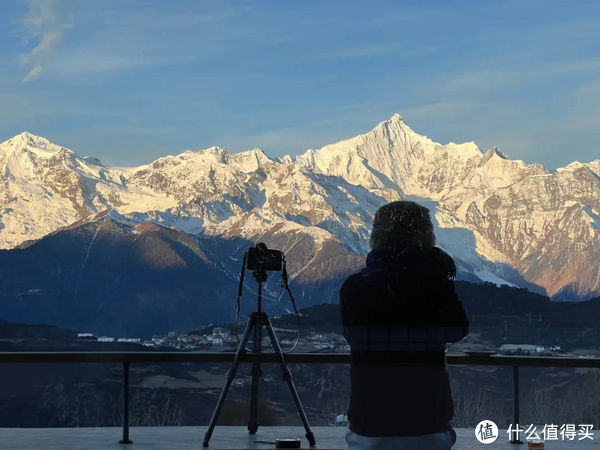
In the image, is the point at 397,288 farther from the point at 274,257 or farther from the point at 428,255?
the point at 274,257

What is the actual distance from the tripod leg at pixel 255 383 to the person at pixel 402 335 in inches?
186

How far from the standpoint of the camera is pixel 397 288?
16.9 ft

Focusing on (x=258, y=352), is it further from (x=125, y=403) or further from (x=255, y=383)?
(x=125, y=403)

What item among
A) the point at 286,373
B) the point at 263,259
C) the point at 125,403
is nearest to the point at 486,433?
the point at 286,373

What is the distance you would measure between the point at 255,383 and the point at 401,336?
5.51m

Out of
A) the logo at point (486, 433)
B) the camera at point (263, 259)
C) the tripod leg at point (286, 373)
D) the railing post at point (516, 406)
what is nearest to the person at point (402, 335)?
the tripod leg at point (286, 373)

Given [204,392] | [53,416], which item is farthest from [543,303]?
[204,392]

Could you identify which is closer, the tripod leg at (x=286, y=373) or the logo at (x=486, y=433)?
the tripod leg at (x=286, y=373)

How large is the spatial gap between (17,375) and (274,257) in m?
109

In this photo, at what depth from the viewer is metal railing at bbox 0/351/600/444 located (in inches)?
384

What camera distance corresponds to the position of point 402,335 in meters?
5.15

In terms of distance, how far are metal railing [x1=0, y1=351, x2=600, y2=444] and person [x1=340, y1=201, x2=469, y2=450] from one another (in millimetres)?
4454

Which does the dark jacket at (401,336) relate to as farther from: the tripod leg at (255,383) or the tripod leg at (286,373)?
the tripod leg at (255,383)

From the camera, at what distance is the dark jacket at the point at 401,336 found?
5152 mm
